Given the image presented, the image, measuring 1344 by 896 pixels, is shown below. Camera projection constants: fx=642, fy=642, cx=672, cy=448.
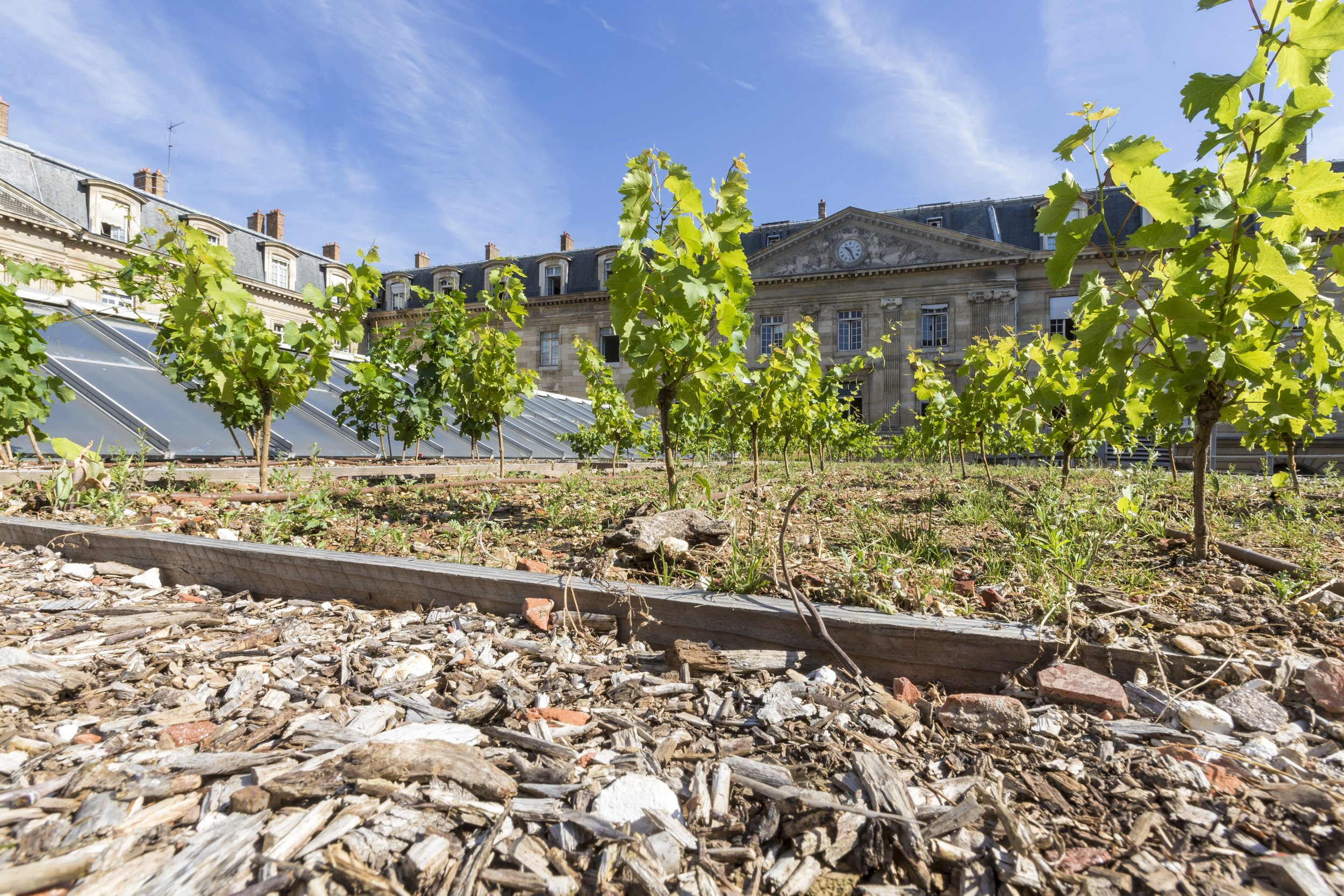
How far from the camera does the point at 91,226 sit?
74.0 ft

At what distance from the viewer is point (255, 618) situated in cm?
229

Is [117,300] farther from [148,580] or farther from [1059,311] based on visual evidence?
[1059,311]

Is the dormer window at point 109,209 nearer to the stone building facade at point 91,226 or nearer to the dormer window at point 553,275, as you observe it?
the stone building facade at point 91,226

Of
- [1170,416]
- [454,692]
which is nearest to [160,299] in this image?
[454,692]

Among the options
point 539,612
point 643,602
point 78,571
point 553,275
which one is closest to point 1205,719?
point 643,602

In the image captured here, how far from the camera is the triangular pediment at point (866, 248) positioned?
27.8 metres

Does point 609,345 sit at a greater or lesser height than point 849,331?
greater

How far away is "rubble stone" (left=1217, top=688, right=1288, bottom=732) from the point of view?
1462 millimetres

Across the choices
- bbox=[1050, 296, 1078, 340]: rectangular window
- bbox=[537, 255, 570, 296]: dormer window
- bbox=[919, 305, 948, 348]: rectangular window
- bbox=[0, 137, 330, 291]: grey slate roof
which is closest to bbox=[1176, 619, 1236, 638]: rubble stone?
bbox=[0, 137, 330, 291]: grey slate roof

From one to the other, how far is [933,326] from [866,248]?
15.6 feet

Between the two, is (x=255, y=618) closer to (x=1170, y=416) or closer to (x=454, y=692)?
(x=454, y=692)

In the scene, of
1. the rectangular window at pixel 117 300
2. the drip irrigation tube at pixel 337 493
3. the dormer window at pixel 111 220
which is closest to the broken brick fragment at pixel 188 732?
the drip irrigation tube at pixel 337 493

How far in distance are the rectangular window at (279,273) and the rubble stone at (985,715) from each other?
1325 inches

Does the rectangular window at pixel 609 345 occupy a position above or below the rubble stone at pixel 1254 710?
above
